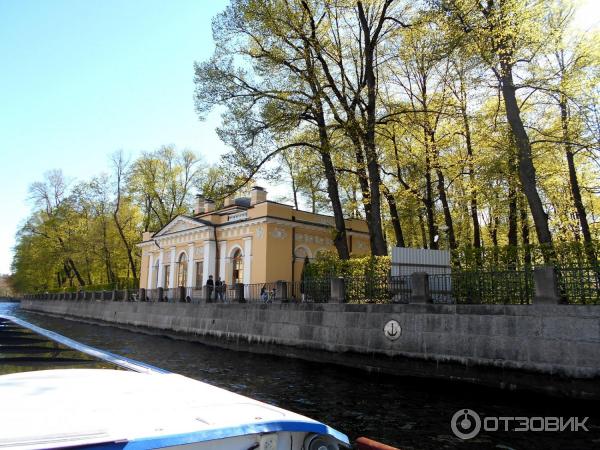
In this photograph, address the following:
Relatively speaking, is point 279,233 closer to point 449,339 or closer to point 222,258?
point 222,258

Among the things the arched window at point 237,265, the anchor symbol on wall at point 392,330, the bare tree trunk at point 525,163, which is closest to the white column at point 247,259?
the arched window at point 237,265

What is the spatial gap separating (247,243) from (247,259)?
1.02 m

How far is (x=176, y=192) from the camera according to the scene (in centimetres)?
4572

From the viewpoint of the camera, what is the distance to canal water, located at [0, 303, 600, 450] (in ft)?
21.8

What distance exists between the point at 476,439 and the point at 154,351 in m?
14.4

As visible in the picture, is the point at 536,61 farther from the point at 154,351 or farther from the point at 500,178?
the point at 154,351

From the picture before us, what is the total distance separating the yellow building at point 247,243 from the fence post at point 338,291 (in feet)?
37.4

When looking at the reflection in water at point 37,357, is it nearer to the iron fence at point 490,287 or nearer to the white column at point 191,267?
the iron fence at point 490,287

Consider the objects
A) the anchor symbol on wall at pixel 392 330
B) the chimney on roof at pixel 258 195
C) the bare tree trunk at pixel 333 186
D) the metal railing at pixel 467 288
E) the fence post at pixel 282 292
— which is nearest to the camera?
the metal railing at pixel 467 288

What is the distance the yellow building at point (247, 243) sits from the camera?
26688 millimetres

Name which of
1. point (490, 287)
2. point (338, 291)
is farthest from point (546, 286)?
point (338, 291)

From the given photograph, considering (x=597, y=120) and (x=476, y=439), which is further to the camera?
(x=597, y=120)

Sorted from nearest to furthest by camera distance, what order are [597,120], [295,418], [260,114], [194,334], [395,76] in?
[295,418]
[597,120]
[260,114]
[194,334]
[395,76]

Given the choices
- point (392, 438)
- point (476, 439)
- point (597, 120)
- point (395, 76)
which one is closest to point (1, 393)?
point (392, 438)
